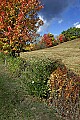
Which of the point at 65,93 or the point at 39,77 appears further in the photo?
the point at 39,77

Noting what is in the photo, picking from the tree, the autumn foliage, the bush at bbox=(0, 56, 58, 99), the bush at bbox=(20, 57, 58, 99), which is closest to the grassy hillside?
the tree

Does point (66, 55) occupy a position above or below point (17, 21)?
below

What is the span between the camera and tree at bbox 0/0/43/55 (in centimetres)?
2669

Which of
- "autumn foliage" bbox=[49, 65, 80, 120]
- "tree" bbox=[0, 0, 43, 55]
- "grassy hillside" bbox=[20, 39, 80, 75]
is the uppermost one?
"tree" bbox=[0, 0, 43, 55]

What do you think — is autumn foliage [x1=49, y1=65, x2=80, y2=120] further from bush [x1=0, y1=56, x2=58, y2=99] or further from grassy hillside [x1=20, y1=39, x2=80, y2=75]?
grassy hillside [x1=20, y1=39, x2=80, y2=75]

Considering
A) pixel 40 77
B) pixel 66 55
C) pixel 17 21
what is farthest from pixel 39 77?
pixel 66 55

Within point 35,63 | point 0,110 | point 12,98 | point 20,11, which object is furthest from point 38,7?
point 0,110

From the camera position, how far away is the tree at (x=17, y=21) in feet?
87.6

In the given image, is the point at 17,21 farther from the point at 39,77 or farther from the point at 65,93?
the point at 65,93

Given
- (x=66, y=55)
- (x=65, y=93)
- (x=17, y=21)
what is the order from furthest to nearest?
(x=66, y=55), (x=17, y=21), (x=65, y=93)

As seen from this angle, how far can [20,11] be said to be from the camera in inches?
1059

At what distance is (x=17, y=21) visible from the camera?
87.7 ft

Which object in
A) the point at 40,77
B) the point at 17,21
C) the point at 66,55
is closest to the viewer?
the point at 40,77

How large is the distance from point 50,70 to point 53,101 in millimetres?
2292
